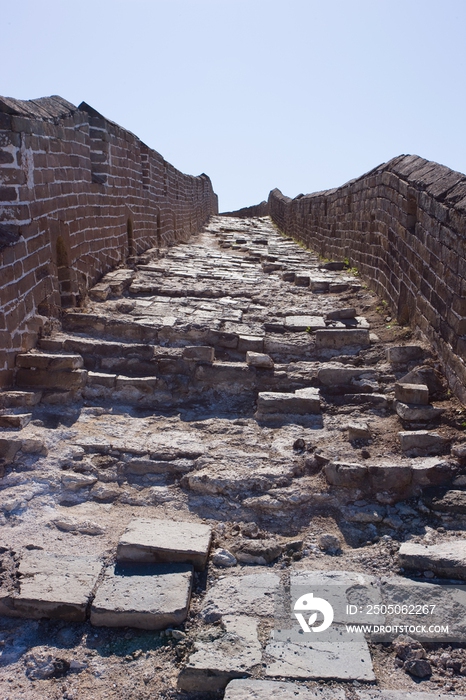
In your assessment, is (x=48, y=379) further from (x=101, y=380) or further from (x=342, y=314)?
(x=342, y=314)

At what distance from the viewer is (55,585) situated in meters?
2.59

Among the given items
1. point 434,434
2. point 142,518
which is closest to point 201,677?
point 142,518

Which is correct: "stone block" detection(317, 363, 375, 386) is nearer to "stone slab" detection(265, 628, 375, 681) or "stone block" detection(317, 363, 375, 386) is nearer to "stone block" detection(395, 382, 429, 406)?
"stone block" detection(395, 382, 429, 406)

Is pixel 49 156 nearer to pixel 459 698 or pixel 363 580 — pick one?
pixel 363 580

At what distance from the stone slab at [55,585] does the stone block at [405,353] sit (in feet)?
9.94

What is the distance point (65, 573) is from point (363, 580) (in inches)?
55.4

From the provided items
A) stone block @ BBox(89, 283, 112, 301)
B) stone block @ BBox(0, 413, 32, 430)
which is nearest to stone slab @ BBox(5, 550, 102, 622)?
stone block @ BBox(0, 413, 32, 430)

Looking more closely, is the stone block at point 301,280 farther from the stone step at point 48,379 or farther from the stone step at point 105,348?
the stone step at point 48,379

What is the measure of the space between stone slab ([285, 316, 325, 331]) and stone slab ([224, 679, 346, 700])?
3.95 m

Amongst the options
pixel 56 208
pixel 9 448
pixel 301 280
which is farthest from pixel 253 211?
pixel 9 448

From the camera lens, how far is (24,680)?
2199 millimetres

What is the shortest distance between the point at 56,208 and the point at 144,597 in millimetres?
4077

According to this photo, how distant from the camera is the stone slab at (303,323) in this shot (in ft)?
19.0

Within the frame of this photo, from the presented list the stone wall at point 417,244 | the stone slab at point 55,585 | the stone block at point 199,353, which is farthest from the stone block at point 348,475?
the stone block at point 199,353
